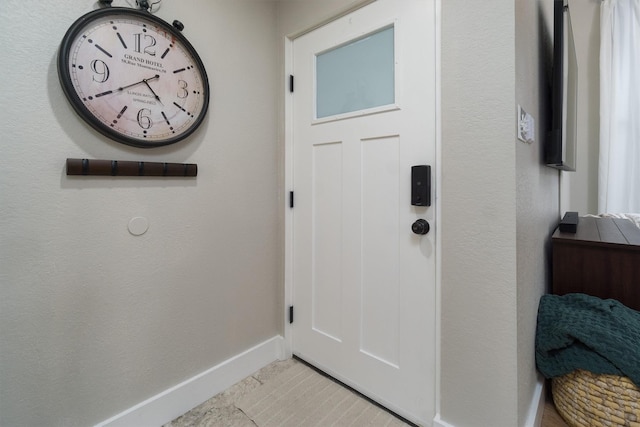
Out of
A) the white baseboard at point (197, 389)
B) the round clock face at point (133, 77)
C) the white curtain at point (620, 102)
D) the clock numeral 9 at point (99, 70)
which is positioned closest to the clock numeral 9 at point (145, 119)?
the round clock face at point (133, 77)

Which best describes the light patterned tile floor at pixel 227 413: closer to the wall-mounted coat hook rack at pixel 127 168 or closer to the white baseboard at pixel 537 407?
the white baseboard at pixel 537 407

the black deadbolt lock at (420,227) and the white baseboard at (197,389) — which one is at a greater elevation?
the black deadbolt lock at (420,227)

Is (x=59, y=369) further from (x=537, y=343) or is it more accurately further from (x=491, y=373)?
(x=537, y=343)

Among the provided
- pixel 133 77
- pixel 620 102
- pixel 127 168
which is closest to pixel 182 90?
pixel 133 77

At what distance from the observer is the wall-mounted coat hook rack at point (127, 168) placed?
1.09 meters

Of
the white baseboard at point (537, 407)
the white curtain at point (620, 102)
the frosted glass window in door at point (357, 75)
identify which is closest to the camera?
the white baseboard at point (537, 407)

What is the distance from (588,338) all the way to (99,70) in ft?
7.40

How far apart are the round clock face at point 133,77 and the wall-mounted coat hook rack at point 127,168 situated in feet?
0.32

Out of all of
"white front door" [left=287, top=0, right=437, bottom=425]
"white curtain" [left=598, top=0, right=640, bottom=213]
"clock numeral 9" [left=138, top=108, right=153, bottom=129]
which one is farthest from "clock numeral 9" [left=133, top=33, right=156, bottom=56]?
"white curtain" [left=598, top=0, right=640, bottom=213]

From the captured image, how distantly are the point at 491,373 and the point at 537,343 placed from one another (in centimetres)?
43

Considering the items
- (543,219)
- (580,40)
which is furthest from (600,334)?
(580,40)

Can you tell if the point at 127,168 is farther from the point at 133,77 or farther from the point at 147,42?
the point at 147,42

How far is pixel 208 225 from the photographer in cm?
152

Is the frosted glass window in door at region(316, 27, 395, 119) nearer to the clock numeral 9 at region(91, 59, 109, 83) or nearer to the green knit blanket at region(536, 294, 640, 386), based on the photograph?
the clock numeral 9 at region(91, 59, 109, 83)
